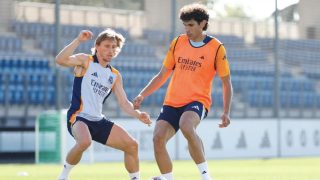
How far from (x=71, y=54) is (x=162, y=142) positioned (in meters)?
1.38

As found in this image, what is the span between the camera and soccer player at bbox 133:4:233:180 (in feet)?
29.9

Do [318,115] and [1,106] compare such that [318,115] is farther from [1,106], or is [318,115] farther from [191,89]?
[191,89]

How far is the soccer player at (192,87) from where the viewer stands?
912 cm

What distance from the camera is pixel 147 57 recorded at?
24.7 metres

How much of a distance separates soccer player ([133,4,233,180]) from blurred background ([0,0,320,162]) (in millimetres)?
10809

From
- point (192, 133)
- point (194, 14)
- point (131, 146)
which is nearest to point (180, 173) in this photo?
point (192, 133)

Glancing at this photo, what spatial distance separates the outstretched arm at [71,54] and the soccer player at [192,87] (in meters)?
0.76

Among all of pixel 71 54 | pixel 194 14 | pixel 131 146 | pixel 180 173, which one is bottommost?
pixel 180 173

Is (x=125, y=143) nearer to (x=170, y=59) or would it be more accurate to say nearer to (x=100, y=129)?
(x=100, y=129)

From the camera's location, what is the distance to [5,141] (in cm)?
2219

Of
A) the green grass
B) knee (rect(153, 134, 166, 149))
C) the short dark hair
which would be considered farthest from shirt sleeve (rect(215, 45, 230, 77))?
the green grass

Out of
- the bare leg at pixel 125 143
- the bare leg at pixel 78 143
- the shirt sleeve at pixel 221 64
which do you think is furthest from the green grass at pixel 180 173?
the bare leg at pixel 78 143

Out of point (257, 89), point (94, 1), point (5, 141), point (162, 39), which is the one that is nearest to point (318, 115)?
point (257, 89)

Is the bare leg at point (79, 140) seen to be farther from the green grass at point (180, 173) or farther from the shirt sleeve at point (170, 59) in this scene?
the green grass at point (180, 173)
